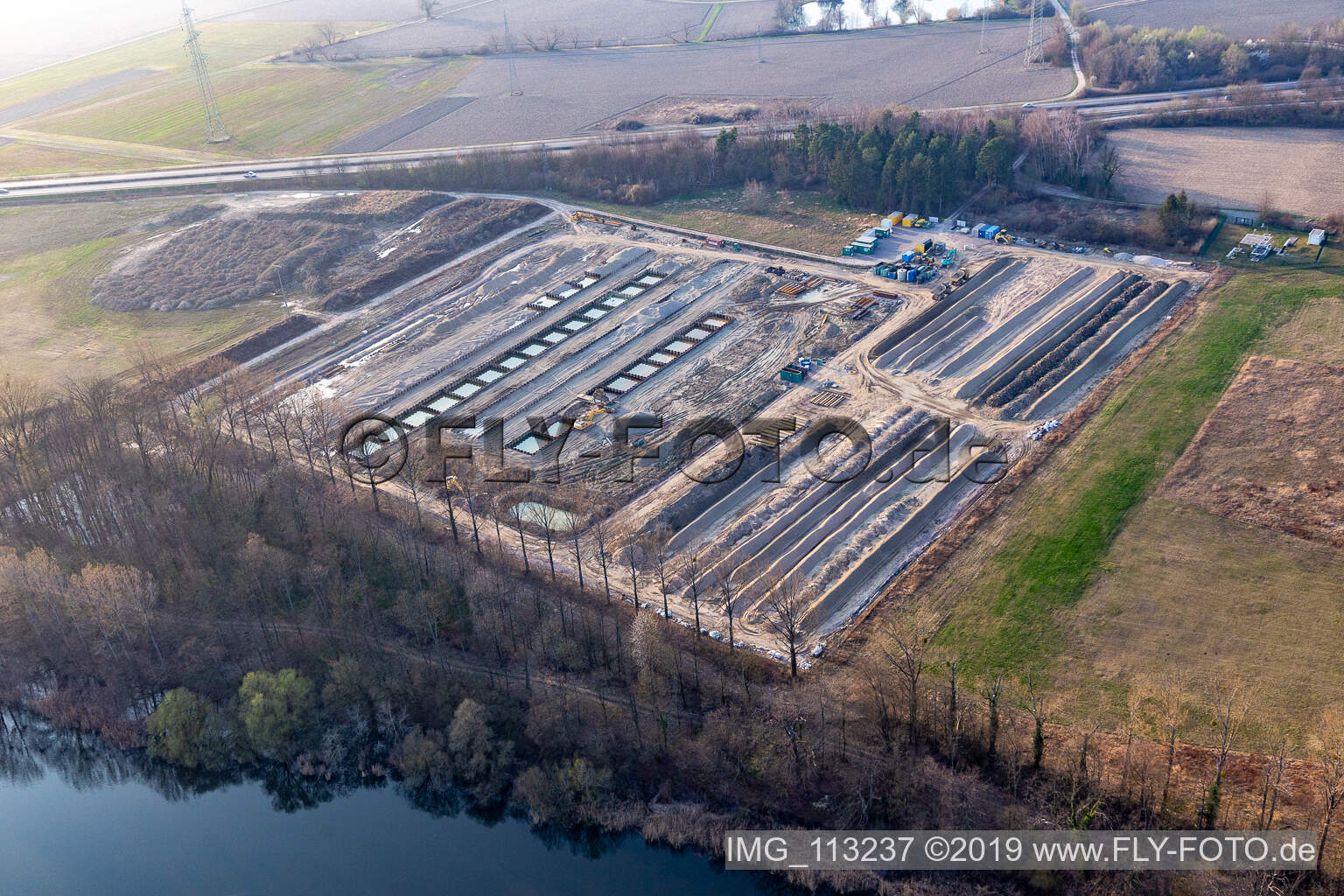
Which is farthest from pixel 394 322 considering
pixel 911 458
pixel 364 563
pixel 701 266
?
pixel 911 458

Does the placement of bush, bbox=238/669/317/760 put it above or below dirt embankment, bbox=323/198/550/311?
below

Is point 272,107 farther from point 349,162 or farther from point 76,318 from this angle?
point 76,318

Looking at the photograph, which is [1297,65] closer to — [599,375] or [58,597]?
[599,375]

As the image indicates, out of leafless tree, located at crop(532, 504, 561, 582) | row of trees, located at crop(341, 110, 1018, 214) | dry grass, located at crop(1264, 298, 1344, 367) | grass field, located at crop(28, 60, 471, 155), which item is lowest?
leafless tree, located at crop(532, 504, 561, 582)

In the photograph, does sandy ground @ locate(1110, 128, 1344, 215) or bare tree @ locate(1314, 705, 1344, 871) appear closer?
bare tree @ locate(1314, 705, 1344, 871)

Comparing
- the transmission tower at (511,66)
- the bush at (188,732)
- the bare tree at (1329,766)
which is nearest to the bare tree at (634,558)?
the bush at (188,732)

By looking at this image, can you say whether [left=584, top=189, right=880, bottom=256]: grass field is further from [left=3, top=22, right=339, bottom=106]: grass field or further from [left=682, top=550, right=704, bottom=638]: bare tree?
[left=3, top=22, right=339, bottom=106]: grass field

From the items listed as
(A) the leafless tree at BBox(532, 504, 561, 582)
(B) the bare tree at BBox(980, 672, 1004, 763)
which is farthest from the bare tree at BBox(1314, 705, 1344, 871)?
(A) the leafless tree at BBox(532, 504, 561, 582)
